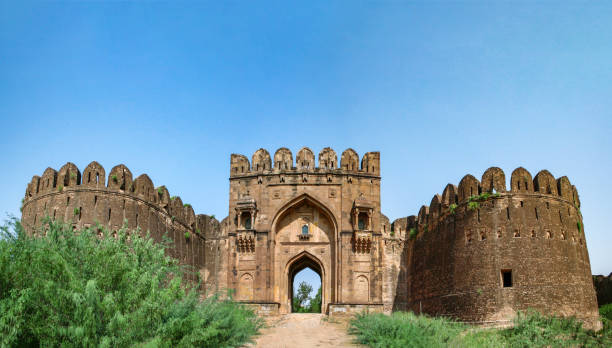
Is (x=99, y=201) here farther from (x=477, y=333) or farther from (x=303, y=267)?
(x=477, y=333)

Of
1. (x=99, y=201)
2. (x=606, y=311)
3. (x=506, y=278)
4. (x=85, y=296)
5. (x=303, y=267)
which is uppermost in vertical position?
(x=99, y=201)

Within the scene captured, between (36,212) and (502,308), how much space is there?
15.7 m

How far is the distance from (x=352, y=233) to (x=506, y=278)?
5730mm

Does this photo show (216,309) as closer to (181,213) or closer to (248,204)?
(248,204)

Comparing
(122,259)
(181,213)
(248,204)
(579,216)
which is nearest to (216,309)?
(122,259)

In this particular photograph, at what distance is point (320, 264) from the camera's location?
23.2m

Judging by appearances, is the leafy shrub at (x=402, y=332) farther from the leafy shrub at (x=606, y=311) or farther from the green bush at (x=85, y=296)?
the leafy shrub at (x=606, y=311)

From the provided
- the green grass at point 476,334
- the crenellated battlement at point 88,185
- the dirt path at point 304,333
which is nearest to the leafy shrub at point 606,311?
the green grass at point 476,334

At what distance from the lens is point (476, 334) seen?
17.9 metres

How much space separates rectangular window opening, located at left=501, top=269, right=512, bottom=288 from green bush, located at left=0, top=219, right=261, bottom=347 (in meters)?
11.6

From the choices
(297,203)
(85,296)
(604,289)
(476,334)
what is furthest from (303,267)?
(85,296)

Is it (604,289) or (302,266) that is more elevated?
(302,266)

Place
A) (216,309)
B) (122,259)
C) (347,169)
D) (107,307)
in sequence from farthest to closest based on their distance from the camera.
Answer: (347,169), (216,309), (122,259), (107,307)

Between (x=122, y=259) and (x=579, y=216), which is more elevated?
(x=579, y=216)
